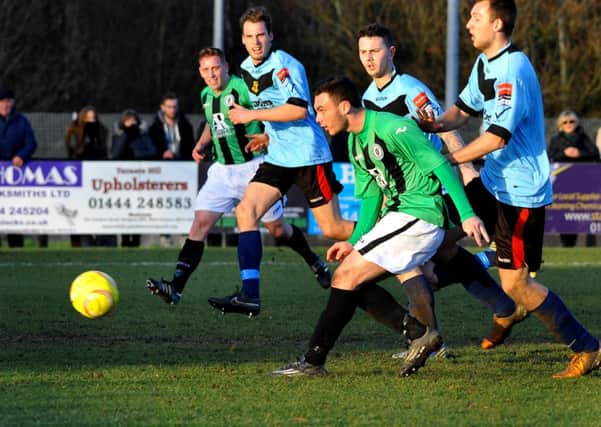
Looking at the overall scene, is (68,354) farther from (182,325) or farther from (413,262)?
(413,262)

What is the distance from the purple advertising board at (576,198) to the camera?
59.4ft

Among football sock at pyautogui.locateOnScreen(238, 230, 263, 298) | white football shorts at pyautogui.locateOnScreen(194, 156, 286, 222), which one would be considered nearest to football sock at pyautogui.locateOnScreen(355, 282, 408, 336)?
football sock at pyautogui.locateOnScreen(238, 230, 263, 298)

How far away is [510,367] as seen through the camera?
7.71 metres

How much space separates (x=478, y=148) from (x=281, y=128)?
2.82 m

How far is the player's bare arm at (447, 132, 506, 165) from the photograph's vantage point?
698 centimetres

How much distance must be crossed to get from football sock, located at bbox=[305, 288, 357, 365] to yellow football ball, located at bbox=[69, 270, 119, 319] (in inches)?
67.8

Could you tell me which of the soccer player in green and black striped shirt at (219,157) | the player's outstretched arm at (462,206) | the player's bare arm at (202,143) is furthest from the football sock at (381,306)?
the player's bare arm at (202,143)

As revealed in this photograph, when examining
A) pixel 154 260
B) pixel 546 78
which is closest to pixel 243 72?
pixel 154 260

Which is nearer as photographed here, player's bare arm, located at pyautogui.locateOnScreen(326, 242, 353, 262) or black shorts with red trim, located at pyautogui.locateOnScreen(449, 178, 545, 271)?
player's bare arm, located at pyautogui.locateOnScreen(326, 242, 353, 262)

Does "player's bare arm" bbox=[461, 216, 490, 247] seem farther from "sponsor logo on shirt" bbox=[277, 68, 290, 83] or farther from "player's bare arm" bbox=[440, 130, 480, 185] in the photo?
"sponsor logo on shirt" bbox=[277, 68, 290, 83]

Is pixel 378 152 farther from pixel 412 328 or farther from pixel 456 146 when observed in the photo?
pixel 456 146

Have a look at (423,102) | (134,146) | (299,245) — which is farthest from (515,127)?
(134,146)

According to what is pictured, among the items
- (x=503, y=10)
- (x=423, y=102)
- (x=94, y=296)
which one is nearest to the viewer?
(x=503, y=10)

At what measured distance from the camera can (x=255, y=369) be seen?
7.55 m
